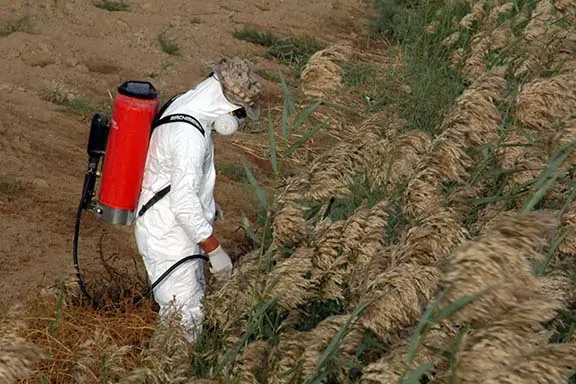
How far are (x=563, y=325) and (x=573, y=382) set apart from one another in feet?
0.87

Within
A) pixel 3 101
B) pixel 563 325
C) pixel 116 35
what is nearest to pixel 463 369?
pixel 563 325

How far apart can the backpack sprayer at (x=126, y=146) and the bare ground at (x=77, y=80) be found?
38cm

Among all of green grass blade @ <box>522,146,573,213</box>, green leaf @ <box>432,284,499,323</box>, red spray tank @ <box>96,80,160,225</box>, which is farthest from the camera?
red spray tank @ <box>96,80,160,225</box>

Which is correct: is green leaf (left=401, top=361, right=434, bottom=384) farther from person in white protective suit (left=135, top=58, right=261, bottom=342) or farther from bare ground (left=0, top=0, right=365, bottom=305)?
bare ground (left=0, top=0, right=365, bottom=305)

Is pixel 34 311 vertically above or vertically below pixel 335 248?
below

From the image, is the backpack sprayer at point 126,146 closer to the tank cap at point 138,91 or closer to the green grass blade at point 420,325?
the tank cap at point 138,91

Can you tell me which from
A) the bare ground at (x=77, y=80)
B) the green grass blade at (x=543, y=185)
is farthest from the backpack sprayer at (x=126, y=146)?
the green grass blade at (x=543, y=185)

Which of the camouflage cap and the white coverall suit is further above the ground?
the camouflage cap

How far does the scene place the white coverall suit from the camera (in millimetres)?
4719

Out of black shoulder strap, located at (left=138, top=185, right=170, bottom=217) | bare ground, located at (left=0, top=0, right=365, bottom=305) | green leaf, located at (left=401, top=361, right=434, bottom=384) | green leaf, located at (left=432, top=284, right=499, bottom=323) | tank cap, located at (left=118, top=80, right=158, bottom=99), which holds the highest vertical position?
green leaf, located at (left=432, top=284, right=499, bottom=323)

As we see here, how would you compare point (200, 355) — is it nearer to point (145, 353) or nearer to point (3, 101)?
point (145, 353)

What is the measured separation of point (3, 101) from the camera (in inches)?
336

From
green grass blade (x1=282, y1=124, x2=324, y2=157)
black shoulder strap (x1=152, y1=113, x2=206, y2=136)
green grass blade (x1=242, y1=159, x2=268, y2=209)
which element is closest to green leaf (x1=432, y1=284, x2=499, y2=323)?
green grass blade (x1=282, y1=124, x2=324, y2=157)

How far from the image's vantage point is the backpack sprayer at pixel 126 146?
470cm
